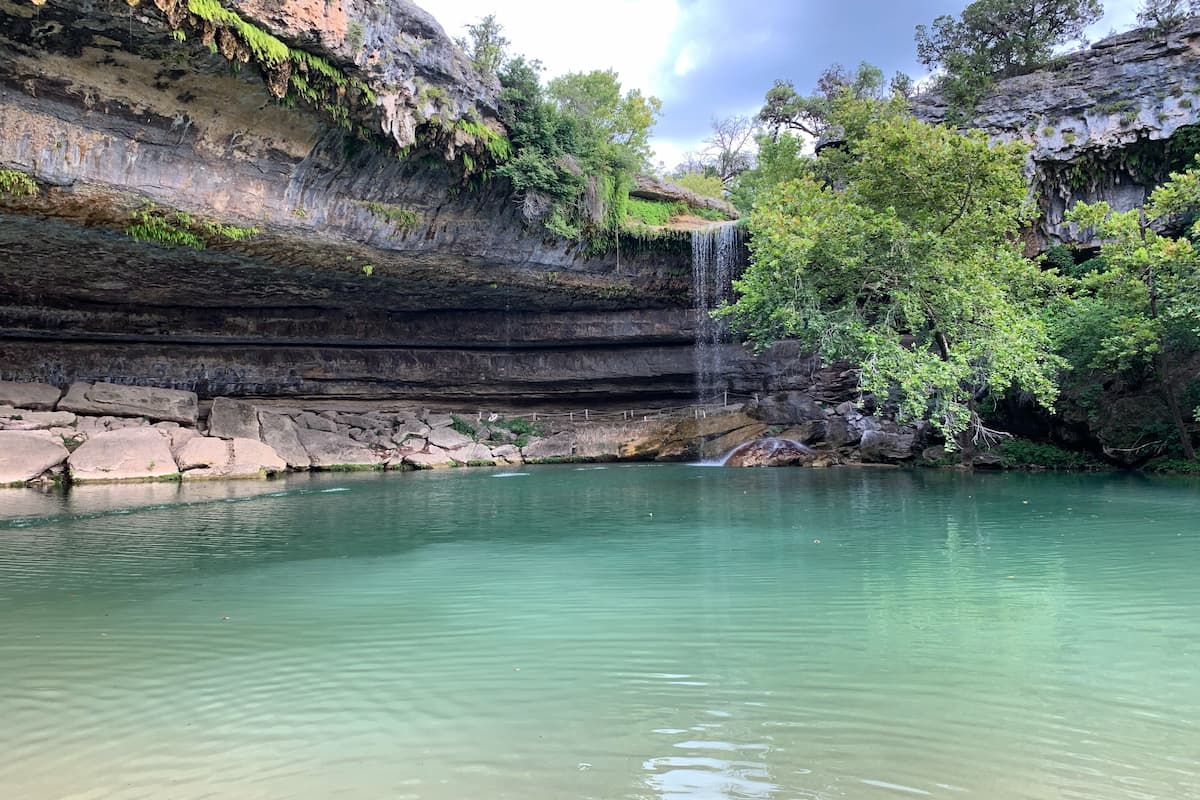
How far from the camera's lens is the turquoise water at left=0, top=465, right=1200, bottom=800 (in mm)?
2574

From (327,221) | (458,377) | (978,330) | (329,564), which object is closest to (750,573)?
(329,564)

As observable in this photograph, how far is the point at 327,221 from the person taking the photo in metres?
15.5

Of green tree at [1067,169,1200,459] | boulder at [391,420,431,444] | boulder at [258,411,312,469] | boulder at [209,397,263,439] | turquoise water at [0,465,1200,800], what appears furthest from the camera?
boulder at [391,420,431,444]

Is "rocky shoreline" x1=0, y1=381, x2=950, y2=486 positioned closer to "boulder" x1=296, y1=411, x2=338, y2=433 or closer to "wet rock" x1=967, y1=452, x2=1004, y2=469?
"boulder" x1=296, y1=411, x2=338, y2=433

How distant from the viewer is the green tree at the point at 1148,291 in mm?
12273

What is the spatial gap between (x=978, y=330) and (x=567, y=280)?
433 inches

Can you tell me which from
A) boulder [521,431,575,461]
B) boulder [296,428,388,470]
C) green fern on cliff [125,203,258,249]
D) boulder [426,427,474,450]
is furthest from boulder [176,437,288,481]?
boulder [521,431,575,461]

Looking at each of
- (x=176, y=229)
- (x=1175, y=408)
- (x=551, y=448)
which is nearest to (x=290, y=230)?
(x=176, y=229)

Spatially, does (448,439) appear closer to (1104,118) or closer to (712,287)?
(712,287)

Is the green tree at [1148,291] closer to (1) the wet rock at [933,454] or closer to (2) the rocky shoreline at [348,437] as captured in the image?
(1) the wet rock at [933,454]

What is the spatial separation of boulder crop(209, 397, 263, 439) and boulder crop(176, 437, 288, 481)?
82 centimetres

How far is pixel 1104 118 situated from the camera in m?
18.3

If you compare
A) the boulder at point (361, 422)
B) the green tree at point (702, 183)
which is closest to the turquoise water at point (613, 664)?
the boulder at point (361, 422)

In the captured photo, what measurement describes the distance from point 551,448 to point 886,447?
9.81m
